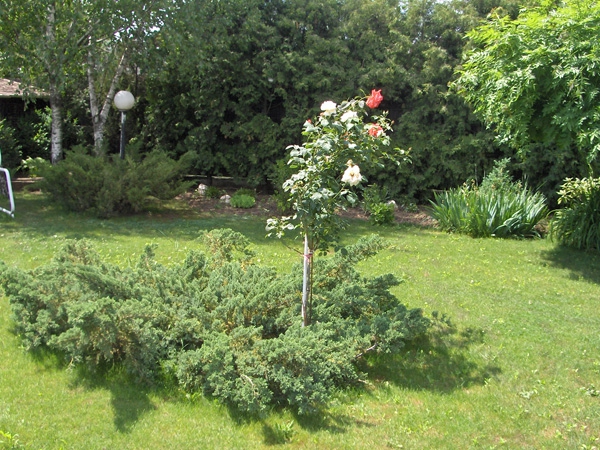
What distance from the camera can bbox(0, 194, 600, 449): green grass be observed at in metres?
3.21

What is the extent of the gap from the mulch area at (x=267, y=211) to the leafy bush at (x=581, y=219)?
7.27 ft

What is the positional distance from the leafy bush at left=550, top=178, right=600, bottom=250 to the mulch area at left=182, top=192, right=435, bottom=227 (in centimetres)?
221

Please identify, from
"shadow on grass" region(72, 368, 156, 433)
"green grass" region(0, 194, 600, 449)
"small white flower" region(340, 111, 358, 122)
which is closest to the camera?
"green grass" region(0, 194, 600, 449)

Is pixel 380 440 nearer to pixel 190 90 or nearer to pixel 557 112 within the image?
pixel 557 112

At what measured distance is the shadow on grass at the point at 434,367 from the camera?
3.94m

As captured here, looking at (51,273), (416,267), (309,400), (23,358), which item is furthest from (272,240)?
(309,400)

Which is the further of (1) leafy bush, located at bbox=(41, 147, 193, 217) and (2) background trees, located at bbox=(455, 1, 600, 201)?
(1) leafy bush, located at bbox=(41, 147, 193, 217)

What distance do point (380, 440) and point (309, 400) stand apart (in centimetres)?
46

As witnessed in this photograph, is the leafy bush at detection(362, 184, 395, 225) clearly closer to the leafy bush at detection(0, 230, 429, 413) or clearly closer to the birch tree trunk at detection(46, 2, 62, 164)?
the leafy bush at detection(0, 230, 429, 413)

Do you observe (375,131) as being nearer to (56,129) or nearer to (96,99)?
(56,129)

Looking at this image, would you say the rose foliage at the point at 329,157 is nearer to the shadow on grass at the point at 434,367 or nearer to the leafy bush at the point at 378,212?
the shadow on grass at the point at 434,367

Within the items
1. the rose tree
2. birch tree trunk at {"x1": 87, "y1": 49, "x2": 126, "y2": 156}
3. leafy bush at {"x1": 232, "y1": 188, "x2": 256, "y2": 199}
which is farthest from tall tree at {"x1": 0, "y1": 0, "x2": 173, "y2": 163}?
the rose tree

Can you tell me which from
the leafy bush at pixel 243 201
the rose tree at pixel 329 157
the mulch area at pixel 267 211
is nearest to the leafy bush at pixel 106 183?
the mulch area at pixel 267 211

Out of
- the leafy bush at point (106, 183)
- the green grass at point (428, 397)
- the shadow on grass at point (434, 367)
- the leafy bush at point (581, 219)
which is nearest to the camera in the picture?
the green grass at point (428, 397)
